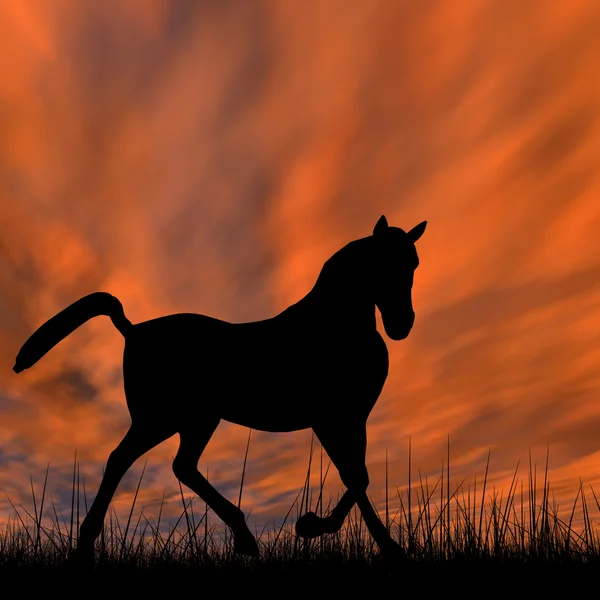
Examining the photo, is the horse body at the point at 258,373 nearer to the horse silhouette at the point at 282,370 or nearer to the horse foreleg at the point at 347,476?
the horse silhouette at the point at 282,370

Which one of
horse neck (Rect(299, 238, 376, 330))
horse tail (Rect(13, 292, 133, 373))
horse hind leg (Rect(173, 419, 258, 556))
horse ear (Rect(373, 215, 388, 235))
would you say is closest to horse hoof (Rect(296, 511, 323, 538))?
horse hind leg (Rect(173, 419, 258, 556))

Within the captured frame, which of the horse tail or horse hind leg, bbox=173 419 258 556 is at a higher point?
the horse tail

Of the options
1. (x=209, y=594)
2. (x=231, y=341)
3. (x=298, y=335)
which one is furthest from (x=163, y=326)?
(x=209, y=594)

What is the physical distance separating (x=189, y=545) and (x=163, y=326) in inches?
62.2

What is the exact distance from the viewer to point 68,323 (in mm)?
5137

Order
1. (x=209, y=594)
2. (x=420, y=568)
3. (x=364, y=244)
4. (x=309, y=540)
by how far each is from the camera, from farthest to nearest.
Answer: (x=364, y=244) → (x=309, y=540) → (x=420, y=568) → (x=209, y=594)

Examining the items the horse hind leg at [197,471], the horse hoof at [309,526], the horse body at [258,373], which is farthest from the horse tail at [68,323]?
the horse hoof at [309,526]

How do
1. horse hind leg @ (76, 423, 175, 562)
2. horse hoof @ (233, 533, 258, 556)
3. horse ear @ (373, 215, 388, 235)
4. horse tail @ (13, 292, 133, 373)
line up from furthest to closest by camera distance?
horse tail @ (13, 292, 133, 373), horse ear @ (373, 215, 388, 235), horse hoof @ (233, 533, 258, 556), horse hind leg @ (76, 423, 175, 562)

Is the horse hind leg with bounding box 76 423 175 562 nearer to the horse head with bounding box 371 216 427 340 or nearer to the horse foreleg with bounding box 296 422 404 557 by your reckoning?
the horse foreleg with bounding box 296 422 404 557

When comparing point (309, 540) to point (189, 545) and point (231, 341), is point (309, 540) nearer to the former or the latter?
point (189, 545)

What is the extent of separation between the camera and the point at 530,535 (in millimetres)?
4844

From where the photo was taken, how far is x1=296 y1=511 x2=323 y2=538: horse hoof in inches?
184

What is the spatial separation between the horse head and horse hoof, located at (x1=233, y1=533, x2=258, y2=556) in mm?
1775

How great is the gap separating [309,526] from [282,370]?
109cm
